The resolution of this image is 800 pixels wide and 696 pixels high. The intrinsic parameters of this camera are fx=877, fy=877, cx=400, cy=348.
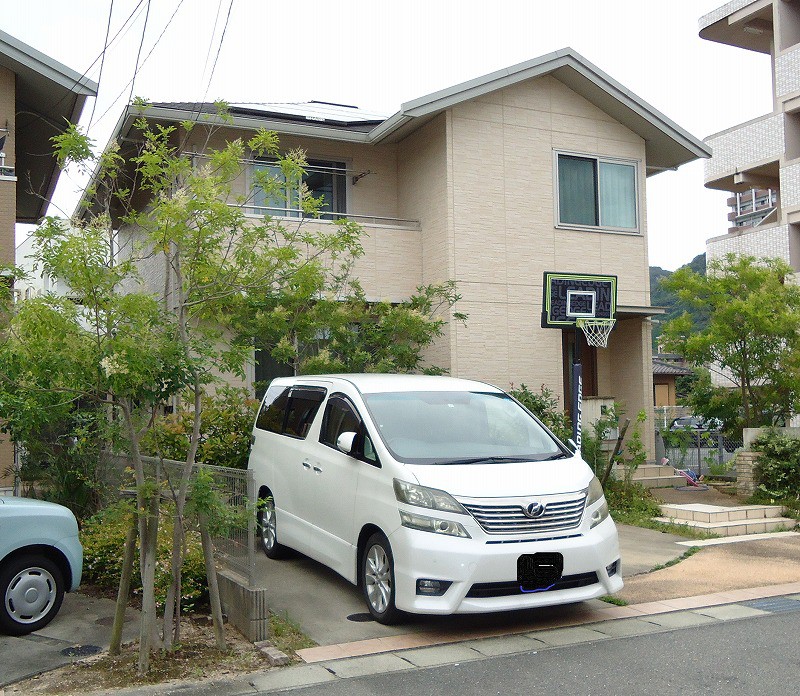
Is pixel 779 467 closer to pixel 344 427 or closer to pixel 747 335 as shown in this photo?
pixel 747 335

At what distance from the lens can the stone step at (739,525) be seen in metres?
10.8

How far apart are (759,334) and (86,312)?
1096cm

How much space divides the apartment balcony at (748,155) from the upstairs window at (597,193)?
1213 cm

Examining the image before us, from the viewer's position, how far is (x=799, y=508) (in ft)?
39.5

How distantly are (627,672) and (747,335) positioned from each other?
30.2 ft

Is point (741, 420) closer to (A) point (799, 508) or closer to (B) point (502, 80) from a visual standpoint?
(A) point (799, 508)

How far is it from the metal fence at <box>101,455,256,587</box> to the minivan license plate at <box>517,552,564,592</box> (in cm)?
197

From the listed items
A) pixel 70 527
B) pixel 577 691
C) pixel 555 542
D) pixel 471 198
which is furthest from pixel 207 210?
pixel 471 198

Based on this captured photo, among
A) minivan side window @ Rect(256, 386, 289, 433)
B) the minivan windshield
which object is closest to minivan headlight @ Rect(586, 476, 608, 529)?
the minivan windshield

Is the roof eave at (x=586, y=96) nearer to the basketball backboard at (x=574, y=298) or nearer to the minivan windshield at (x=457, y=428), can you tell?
the basketball backboard at (x=574, y=298)

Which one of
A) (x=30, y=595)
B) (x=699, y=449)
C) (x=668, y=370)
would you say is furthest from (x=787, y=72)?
(x=30, y=595)

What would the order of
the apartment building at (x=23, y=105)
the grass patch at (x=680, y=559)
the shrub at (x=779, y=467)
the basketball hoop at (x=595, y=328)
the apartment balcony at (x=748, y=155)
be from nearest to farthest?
the grass patch at (x=680, y=559)
the apartment building at (x=23, y=105)
the shrub at (x=779, y=467)
the basketball hoop at (x=595, y=328)
the apartment balcony at (x=748, y=155)

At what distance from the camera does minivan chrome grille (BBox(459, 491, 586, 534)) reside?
641 cm

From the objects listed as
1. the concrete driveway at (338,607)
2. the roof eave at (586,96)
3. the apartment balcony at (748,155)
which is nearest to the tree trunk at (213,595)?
the concrete driveway at (338,607)
